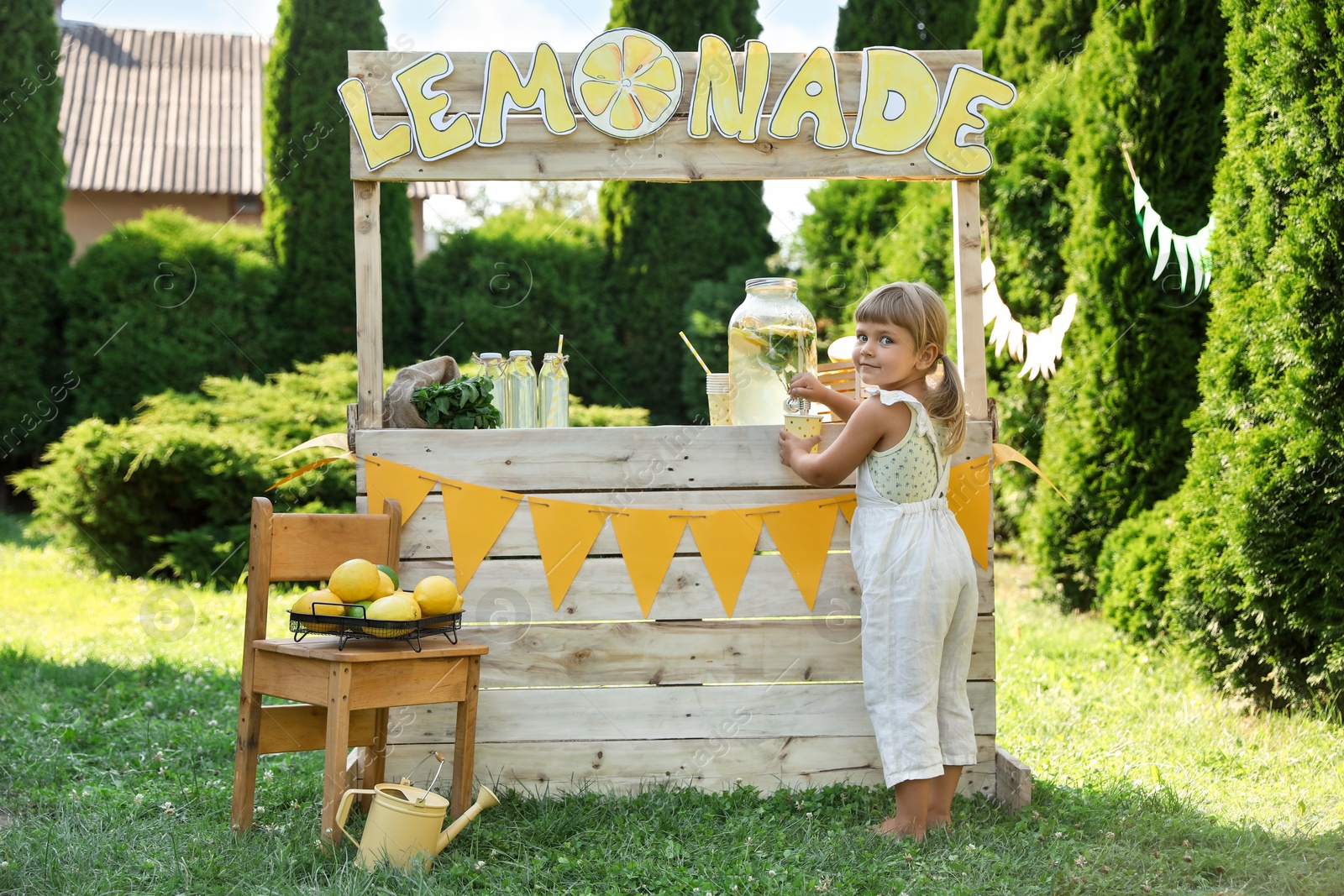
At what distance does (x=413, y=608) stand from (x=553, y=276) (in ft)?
25.3

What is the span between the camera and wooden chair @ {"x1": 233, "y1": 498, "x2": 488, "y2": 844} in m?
2.58

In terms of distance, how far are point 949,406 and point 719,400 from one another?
2.42 ft

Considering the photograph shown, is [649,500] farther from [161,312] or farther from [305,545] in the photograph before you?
[161,312]

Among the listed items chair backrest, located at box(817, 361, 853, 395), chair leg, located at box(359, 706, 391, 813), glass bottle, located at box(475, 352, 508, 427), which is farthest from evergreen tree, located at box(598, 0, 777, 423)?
chair leg, located at box(359, 706, 391, 813)

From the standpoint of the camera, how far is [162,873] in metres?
2.60

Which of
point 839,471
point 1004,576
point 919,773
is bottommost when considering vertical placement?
point 1004,576

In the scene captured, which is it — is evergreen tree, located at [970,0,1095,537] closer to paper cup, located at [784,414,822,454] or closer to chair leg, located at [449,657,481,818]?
paper cup, located at [784,414,822,454]

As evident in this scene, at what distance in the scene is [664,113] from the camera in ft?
10.5

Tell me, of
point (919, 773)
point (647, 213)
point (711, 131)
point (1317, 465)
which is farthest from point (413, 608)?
point (647, 213)

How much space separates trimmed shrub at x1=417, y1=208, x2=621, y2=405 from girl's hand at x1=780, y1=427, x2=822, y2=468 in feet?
22.6

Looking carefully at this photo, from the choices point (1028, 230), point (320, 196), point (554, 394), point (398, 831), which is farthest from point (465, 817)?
point (320, 196)

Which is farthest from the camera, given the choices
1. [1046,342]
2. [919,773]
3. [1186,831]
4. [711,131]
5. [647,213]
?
[647,213]

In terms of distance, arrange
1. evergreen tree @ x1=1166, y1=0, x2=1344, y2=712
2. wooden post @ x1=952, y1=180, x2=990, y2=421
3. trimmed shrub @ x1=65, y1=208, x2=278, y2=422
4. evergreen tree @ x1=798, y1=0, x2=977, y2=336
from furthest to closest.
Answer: trimmed shrub @ x1=65, y1=208, x2=278, y2=422, evergreen tree @ x1=798, y1=0, x2=977, y2=336, evergreen tree @ x1=1166, y1=0, x2=1344, y2=712, wooden post @ x1=952, y1=180, x2=990, y2=421

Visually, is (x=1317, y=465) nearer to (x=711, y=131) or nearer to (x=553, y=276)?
(x=711, y=131)
